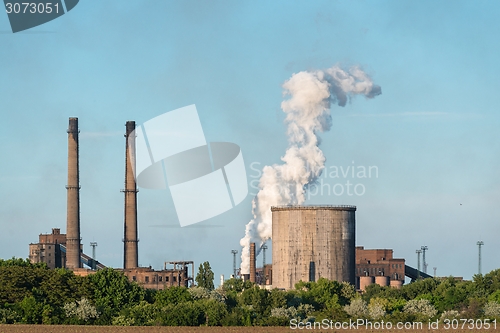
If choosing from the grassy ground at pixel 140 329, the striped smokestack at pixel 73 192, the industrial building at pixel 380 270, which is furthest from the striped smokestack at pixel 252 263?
the grassy ground at pixel 140 329

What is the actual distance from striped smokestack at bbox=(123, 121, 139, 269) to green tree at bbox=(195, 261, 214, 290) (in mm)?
11027

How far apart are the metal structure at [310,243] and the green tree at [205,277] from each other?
29.8ft

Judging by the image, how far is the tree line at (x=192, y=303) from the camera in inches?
3253

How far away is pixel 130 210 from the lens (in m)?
135

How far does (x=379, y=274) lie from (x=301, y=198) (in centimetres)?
3448

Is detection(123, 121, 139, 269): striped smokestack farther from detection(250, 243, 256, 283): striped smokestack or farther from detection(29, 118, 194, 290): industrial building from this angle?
detection(250, 243, 256, 283): striped smokestack

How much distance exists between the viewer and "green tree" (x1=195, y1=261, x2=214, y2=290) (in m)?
127

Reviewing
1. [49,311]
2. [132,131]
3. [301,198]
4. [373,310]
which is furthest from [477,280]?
[49,311]

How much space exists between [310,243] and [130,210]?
25420mm

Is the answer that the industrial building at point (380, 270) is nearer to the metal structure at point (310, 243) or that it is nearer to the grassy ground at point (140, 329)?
the metal structure at point (310, 243)

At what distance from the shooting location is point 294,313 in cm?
9181

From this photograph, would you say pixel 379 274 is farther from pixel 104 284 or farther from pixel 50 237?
pixel 104 284

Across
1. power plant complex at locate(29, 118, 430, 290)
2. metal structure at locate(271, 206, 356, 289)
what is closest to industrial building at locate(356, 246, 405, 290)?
power plant complex at locate(29, 118, 430, 290)

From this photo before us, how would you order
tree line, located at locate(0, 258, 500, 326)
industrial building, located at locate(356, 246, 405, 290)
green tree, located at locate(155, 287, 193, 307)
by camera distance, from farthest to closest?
industrial building, located at locate(356, 246, 405, 290) < green tree, located at locate(155, 287, 193, 307) < tree line, located at locate(0, 258, 500, 326)
